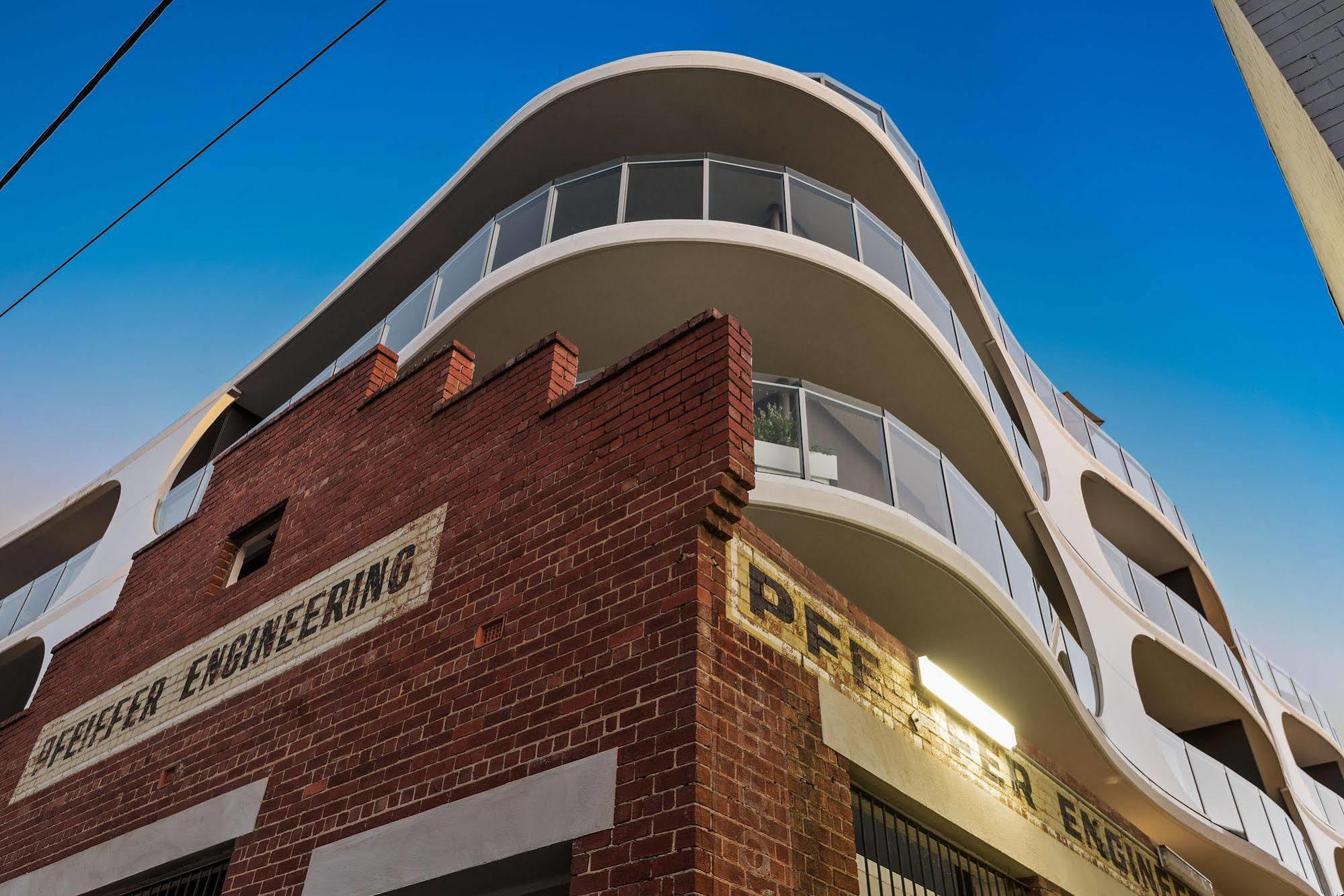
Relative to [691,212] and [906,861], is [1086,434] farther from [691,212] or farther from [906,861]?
[906,861]

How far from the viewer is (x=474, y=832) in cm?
569

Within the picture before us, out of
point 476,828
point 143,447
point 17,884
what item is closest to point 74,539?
point 143,447

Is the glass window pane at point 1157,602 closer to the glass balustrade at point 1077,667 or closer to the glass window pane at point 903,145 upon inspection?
the glass balustrade at point 1077,667

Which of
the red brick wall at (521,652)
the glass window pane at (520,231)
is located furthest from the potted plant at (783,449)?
the glass window pane at (520,231)

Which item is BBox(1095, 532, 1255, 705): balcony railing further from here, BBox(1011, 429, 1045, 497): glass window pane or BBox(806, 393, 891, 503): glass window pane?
BBox(806, 393, 891, 503): glass window pane

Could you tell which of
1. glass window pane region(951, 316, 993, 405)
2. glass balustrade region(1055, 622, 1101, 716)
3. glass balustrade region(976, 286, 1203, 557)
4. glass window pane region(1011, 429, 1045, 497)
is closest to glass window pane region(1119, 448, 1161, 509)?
glass balustrade region(976, 286, 1203, 557)

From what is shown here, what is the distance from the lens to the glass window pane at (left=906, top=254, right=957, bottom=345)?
456 inches

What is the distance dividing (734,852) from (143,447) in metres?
18.4

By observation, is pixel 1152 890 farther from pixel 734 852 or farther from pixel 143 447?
pixel 143 447

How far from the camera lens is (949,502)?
9328 mm

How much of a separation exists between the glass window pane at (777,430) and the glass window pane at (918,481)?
109 cm

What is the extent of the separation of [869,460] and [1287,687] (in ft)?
87.7

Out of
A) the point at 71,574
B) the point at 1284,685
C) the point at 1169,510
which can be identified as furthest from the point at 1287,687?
the point at 71,574

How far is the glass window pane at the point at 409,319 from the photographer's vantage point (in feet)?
39.9
